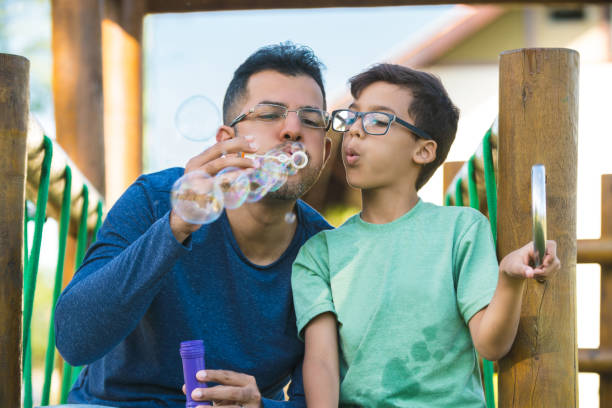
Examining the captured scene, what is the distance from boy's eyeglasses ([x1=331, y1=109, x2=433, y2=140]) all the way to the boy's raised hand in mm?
574

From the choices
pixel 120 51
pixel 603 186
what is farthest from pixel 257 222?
pixel 120 51

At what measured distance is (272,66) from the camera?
7.45 feet

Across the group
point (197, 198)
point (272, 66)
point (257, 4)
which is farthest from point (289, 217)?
point (257, 4)

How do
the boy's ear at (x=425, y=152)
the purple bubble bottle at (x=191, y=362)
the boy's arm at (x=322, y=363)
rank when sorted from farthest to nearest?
the boy's ear at (x=425, y=152)
the boy's arm at (x=322, y=363)
the purple bubble bottle at (x=191, y=362)

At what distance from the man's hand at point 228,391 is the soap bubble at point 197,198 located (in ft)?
1.14

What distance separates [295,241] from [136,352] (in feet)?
1.86

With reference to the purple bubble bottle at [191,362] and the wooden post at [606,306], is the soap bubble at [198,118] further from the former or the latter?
the wooden post at [606,306]

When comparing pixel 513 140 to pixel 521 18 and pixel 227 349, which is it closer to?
pixel 227 349

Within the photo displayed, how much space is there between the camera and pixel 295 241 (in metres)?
2.25

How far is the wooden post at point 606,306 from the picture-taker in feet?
8.80

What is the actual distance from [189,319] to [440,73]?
30.9 feet

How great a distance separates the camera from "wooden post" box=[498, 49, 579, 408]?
1.68 meters

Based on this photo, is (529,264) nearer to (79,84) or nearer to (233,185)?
(233,185)

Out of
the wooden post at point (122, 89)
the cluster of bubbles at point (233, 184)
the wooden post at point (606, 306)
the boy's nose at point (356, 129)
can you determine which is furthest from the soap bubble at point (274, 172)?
→ the wooden post at point (122, 89)
